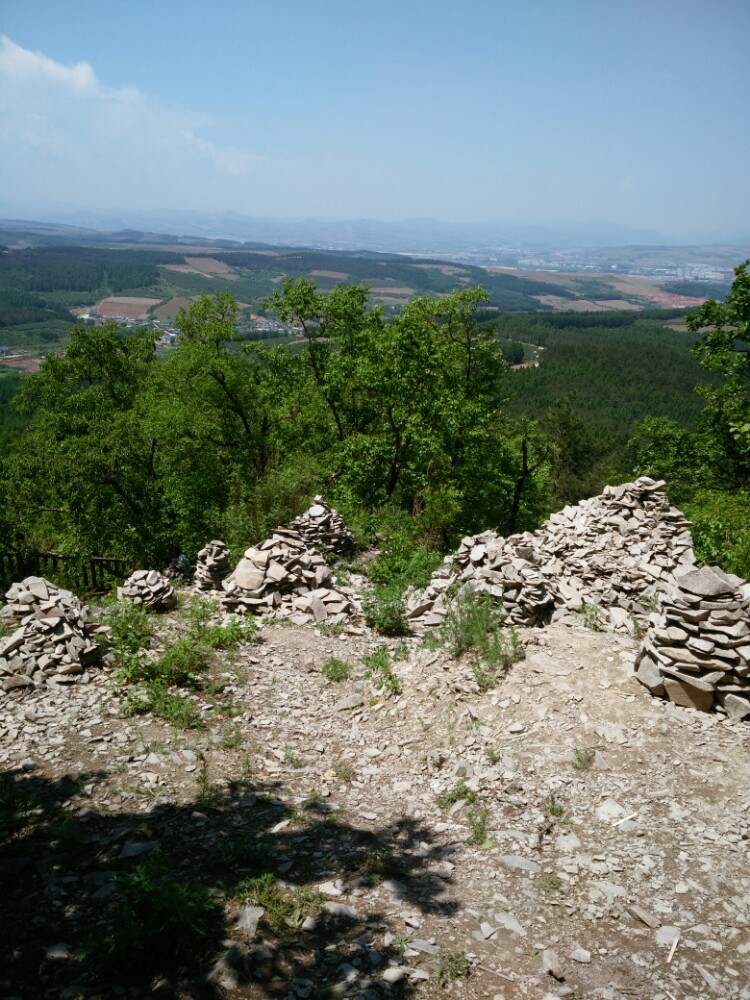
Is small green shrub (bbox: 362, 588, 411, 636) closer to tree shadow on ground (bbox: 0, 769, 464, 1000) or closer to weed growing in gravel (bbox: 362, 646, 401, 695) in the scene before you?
weed growing in gravel (bbox: 362, 646, 401, 695)

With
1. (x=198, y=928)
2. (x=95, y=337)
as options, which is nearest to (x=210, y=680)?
(x=198, y=928)

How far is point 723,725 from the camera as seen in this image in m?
6.76

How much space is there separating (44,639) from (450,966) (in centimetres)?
654

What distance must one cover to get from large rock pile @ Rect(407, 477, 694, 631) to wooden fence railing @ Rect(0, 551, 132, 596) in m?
7.61

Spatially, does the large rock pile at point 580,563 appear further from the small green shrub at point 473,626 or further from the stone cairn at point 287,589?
the stone cairn at point 287,589

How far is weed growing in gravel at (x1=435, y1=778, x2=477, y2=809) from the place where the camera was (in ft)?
20.3

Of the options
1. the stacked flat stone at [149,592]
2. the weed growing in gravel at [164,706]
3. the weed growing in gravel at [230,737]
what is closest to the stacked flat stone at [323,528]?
the stacked flat stone at [149,592]

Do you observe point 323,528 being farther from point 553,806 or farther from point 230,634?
point 553,806

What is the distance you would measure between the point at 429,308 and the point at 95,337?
12.4m

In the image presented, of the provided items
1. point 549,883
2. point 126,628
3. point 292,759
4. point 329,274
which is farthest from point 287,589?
point 329,274

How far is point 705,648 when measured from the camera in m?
6.97

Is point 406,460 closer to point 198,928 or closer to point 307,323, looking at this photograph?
point 307,323

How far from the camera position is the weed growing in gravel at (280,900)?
455 centimetres

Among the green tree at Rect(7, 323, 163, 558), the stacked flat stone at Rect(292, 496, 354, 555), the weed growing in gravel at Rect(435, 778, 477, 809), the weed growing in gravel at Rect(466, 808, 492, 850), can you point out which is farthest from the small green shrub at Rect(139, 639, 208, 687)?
the green tree at Rect(7, 323, 163, 558)
